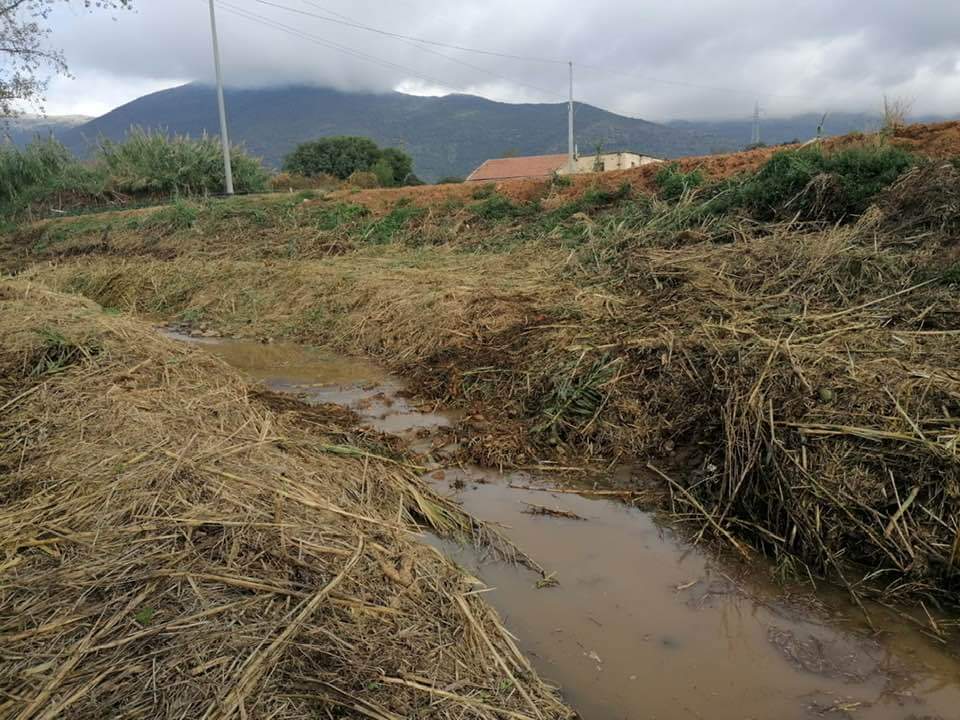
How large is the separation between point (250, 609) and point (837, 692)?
7.08ft

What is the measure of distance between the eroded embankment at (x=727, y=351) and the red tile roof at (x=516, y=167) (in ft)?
91.0

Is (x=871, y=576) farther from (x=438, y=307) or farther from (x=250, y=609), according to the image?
(x=438, y=307)

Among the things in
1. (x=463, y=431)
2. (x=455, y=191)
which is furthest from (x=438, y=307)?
(x=455, y=191)

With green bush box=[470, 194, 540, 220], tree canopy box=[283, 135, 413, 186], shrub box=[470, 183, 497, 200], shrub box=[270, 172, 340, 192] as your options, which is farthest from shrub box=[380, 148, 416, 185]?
green bush box=[470, 194, 540, 220]

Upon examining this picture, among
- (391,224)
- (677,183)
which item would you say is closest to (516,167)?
(391,224)

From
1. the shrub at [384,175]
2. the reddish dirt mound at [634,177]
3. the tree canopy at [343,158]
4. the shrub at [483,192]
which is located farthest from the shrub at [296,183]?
the tree canopy at [343,158]

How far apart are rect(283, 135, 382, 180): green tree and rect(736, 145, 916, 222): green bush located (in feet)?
112

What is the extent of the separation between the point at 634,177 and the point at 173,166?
18.2m

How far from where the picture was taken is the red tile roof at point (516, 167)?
36.9 meters

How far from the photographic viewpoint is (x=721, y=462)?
4.00 metres

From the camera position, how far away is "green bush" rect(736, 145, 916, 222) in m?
8.01

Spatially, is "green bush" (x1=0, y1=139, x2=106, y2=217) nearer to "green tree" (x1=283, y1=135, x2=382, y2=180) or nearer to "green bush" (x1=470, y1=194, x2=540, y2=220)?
"green tree" (x1=283, y1=135, x2=382, y2=180)

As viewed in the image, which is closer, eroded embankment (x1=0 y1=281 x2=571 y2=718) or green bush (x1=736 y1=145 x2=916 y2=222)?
eroded embankment (x1=0 y1=281 x2=571 y2=718)

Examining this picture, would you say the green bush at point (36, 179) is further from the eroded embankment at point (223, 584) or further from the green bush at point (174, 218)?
the eroded embankment at point (223, 584)
